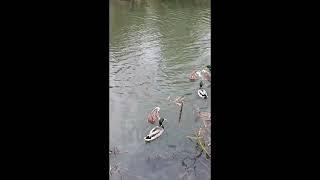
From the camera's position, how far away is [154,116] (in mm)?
4234

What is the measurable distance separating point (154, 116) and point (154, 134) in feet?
1.30

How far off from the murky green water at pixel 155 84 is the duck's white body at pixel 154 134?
5cm

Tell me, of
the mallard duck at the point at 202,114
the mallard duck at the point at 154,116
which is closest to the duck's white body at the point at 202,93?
the mallard duck at the point at 202,114

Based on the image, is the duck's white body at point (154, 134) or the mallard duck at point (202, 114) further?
the mallard duck at point (202, 114)

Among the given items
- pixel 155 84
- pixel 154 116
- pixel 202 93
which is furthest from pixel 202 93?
pixel 154 116

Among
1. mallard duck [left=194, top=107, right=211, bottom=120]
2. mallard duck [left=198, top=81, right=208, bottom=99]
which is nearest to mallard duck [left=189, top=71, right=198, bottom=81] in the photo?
mallard duck [left=198, top=81, right=208, bottom=99]

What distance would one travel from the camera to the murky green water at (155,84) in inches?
135

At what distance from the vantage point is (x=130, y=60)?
244 inches

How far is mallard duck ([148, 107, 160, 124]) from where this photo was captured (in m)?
4.18

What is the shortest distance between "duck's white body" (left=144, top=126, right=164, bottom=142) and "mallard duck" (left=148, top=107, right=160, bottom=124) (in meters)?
0.20

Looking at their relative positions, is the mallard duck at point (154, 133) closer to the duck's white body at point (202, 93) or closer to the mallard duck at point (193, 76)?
the duck's white body at point (202, 93)
